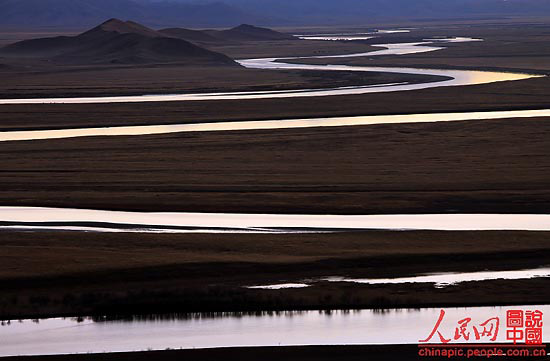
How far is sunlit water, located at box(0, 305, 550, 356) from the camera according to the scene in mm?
17234

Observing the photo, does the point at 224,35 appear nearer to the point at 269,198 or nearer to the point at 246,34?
the point at 246,34

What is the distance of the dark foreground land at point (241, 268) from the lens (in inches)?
754

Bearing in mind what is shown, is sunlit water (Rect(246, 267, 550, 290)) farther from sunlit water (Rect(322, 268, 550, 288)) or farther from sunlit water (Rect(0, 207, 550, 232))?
sunlit water (Rect(0, 207, 550, 232))

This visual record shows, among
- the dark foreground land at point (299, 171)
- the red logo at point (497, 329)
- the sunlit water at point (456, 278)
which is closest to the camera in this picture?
the red logo at point (497, 329)

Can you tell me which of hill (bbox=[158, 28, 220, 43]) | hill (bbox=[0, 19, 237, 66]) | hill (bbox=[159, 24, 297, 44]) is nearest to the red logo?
hill (bbox=[0, 19, 237, 66])

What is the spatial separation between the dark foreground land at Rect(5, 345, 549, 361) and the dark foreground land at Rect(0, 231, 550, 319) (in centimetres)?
211

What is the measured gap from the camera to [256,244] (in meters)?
23.2

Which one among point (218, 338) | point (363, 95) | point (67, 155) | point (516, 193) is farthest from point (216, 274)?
point (363, 95)

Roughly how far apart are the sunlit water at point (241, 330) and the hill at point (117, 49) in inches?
3023

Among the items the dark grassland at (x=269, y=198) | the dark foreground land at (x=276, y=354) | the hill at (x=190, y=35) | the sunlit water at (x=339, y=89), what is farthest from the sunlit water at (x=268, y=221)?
the hill at (x=190, y=35)

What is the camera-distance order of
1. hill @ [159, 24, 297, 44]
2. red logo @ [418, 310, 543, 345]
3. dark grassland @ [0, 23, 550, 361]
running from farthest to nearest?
hill @ [159, 24, 297, 44]
dark grassland @ [0, 23, 550, 361]
red logo @ [418, 310, 543, 345]

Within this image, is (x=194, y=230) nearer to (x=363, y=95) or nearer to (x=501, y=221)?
(x=501, y=221)

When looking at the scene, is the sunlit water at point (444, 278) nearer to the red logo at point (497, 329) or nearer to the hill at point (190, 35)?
the red logo at point (497, 329)

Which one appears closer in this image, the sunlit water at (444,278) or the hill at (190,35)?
the sunlit water at (444,278)
